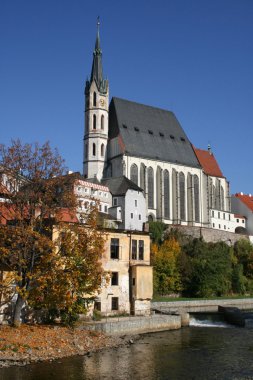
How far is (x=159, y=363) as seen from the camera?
2923 centimetres

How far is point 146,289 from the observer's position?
4409 centimetres

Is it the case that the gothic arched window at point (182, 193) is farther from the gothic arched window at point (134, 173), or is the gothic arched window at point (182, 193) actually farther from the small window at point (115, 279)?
the small window at point (115, 279)

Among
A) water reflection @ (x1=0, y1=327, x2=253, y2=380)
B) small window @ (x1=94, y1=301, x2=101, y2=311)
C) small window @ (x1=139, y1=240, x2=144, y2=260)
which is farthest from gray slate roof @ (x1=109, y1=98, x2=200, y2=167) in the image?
water reflection @ (x1=0, y1=327, x2=253, y2=380)

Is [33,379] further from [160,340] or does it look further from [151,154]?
[151,154]

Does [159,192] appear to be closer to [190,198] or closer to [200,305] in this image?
[190,198]

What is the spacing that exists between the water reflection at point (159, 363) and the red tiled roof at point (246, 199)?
94453mm

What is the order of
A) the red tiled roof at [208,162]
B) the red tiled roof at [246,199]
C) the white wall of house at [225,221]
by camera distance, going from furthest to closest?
the red tiled roof at [246,199]
the red tiled roof at [208,162]
the white wall of house at [225,221]

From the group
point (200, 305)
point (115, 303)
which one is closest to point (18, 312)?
point (115, 303)

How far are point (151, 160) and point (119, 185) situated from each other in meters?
16.9

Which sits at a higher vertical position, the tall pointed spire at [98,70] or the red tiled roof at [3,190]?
the tall pointed spire at [98,70]

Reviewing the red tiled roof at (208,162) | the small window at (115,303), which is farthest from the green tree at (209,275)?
the red tiled roof at (208,162)

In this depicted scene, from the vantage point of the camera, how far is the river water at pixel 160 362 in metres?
26.1

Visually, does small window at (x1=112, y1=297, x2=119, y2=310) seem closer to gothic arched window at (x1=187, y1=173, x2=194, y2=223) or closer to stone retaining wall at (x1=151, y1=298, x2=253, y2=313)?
stone retaining wall at (x1=151, y1=298, x2=253, y2=313)

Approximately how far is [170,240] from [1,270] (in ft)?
173
